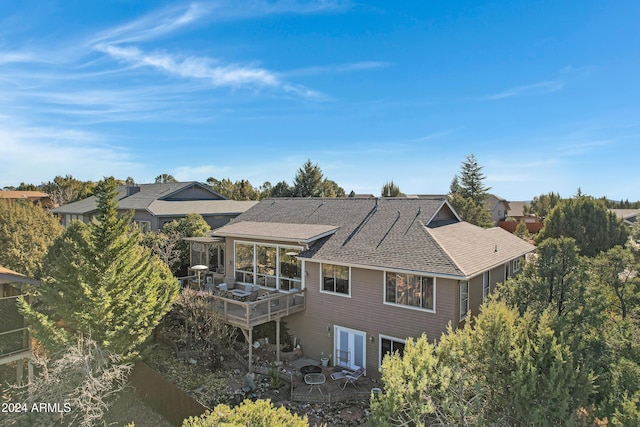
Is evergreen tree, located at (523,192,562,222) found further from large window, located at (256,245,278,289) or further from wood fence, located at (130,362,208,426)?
wood fence, located at (130,362,208,426)

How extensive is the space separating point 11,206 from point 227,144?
15941 millimetres

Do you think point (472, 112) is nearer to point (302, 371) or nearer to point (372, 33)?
point (372, 33)

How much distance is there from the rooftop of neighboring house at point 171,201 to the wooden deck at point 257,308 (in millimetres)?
17265

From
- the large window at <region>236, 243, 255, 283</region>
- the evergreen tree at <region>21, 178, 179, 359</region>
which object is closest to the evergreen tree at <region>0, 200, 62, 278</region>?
the evergreen tree at <region>21, 178, 179, 359</region>

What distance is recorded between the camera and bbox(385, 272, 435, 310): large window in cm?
1348

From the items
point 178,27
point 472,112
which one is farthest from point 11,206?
point 472,112

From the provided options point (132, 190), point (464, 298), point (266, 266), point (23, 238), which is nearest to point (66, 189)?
point (132, 190)

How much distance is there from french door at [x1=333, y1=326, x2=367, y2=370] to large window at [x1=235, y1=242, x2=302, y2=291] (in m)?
3.20

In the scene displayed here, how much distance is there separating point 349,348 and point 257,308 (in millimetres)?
4631

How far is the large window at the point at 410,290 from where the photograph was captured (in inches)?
531

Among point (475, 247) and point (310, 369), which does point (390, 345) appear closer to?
point (310, 369)

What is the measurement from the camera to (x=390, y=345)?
1418cm

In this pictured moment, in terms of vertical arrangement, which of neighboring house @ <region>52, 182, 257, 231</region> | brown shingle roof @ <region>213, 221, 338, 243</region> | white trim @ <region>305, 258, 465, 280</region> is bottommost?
white trim @ <region>305, 258, 465, 280</region>

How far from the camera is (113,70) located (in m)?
16.5
